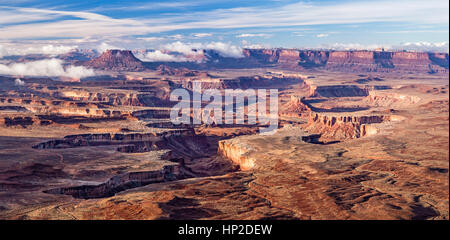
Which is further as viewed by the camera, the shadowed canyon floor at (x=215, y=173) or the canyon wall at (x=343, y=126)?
the canyon wall at (x=343, y=126)

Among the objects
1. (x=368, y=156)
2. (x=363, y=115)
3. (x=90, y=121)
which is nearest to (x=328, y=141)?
(x=363, y=115)

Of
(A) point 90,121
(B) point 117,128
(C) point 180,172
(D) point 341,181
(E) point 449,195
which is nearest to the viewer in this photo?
(E) point 449,195

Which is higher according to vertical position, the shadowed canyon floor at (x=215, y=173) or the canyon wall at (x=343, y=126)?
the shadowed canyon floor at (x=215, y=173)

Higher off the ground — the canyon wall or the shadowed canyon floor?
the shadowed canyon floor

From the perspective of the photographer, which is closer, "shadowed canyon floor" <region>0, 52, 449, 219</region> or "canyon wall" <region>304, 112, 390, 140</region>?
"shadowed canyon floor" <region>0, 52, 449, 219</region>

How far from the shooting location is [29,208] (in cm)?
7638

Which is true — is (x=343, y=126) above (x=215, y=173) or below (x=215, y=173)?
above

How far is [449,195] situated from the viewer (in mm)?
70125

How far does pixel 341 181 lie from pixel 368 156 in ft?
83.1

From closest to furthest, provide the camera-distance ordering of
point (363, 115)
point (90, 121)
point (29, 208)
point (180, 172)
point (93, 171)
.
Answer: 1. point (29, 208)
2. point (93, 171)
3. point (180, 172)
4. point (90, 121)
5. point (363, 115)

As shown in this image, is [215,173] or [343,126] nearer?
[215,173]

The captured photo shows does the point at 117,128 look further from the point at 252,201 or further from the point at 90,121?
the point at 252,201
